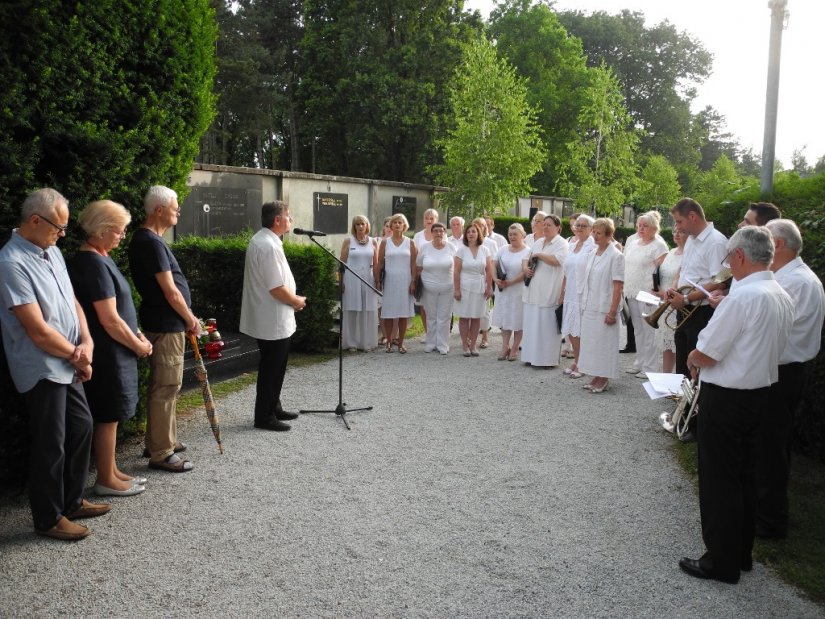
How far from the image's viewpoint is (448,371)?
9.44 m

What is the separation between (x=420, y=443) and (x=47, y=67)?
13.4ft

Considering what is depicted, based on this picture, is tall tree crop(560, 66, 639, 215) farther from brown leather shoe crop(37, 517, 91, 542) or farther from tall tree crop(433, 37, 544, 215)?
brown leather shoe crop(37, 517, 91, 542)

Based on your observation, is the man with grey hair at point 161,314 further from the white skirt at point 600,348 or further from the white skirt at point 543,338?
the white skirt at point 543,338

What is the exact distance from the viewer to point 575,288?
913 cm

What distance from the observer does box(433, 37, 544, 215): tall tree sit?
25.5m

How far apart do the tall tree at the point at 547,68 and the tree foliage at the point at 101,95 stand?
40.7m

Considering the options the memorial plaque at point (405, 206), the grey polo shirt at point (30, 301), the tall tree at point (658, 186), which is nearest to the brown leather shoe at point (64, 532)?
the grey polo shirt at point (30, 301)

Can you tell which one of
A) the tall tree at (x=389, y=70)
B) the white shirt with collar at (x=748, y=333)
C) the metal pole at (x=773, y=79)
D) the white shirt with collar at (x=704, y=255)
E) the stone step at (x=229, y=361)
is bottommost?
the stone step at (x=229, y=361)

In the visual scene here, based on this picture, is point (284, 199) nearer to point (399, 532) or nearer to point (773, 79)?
point (773, 79)

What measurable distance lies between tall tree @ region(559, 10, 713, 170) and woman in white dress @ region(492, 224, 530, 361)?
5410 centimetres

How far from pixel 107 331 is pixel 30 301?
2.50ft

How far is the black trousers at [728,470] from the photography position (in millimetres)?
3799

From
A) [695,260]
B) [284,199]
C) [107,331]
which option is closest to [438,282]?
[695,260]

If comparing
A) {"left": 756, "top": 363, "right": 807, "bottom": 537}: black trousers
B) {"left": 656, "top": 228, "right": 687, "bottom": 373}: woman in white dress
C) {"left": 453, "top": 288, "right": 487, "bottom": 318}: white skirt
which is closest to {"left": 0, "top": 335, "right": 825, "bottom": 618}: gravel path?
{"left": 756, "top": 363, "right": 807, "bottom": 537}: black trousers
